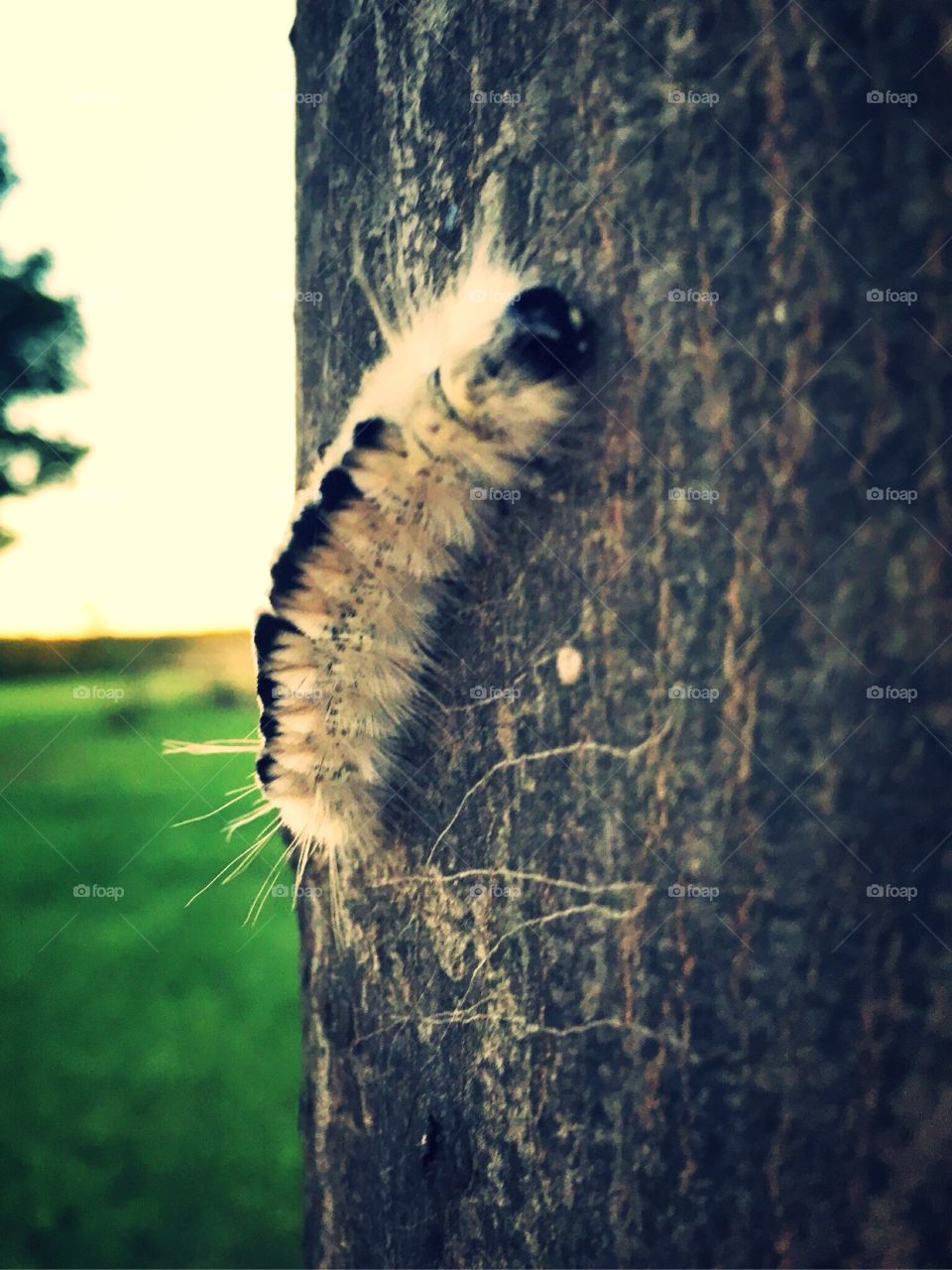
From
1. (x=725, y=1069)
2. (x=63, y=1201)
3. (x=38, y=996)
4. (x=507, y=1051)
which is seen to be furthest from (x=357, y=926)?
(x=38, y=996)

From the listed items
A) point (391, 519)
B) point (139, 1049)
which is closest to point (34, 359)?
Result: point (139, 1049)

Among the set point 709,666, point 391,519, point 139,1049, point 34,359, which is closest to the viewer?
point 709,666

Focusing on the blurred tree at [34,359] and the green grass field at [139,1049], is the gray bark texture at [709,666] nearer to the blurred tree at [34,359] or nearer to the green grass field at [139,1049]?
the green grass field at [139,1049]

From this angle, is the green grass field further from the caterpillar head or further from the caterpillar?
the caterpillar head

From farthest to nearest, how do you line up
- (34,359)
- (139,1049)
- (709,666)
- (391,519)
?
(34,359) → (139,1049) → (391,519) → (709,666)

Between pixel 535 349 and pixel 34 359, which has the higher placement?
pixel 34 359

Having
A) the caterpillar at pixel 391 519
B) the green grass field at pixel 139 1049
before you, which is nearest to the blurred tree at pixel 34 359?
the green grass field at pixel 139 1049

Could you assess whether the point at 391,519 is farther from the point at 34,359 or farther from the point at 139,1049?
the point at 34,359
